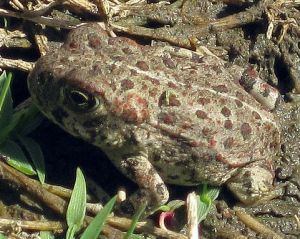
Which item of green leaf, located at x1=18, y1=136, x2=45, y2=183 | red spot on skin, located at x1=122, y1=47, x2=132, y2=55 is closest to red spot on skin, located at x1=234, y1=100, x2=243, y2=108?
red spot on skin, located at x1=122, y1=47, x2=132, y2=55

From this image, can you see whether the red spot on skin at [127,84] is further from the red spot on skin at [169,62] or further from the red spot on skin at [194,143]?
the red spot on skin at [194,143]

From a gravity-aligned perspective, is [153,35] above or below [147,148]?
above

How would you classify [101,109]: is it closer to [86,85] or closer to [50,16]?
[86,85]

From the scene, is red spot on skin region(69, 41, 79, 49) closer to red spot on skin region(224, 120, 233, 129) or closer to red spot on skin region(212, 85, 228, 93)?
red spot on skin region(212, 85, 228, 93)

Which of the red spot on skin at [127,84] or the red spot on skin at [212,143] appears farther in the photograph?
the red spot on skin at [212,143]

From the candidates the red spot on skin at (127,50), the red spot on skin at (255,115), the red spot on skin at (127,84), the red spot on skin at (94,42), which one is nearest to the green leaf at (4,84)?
the red spot on skin at (94,42)

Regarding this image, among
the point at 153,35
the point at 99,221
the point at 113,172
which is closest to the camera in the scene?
the point at 99,221

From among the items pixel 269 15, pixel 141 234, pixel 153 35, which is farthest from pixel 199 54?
pixel 141 234

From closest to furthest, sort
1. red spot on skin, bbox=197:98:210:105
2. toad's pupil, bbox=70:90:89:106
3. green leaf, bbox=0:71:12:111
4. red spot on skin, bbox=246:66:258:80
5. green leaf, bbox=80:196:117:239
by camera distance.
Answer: green leaf, bbox=80:196:117:239
green leaf, bbox=0:71:12:111
toad's pupil, bbox=70:90:89:106
red spot on skin, bbox=197:98:210:105
red spot on skin, bbox=246:66:258:80
